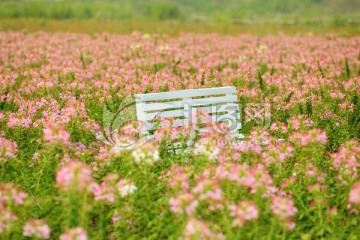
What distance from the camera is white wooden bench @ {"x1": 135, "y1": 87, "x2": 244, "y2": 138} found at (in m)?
6.34

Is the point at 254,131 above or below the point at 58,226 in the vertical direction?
above

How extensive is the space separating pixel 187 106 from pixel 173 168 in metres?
2.25

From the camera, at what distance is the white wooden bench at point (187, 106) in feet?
20.8

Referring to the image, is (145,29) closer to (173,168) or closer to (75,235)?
(173,168)

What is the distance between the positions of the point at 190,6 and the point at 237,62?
113732 millimetres

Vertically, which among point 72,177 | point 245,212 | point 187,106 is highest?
point 72,177

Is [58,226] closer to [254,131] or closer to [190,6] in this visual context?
[254,131]

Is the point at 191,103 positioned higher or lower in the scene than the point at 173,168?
higher

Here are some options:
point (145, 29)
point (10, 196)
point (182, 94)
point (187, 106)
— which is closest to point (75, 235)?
point (10, 196)

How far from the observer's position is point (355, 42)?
50.3 feet

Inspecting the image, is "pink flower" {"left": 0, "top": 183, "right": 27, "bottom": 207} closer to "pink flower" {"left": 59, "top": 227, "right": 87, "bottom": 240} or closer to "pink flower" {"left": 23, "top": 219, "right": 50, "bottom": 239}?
"pink flower" {"left": 23, "top": 219, "right": 50, "bottom": 239}

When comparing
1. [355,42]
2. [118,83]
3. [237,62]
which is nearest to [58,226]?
[118,83]

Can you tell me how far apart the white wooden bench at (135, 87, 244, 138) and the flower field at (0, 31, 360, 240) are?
0.46m

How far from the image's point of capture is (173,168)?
445cm
